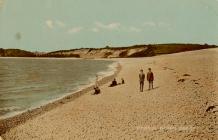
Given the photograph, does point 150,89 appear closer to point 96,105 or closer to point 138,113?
point 96,105

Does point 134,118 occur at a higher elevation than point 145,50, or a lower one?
lower

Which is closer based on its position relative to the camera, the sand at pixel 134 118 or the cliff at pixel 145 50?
the sand at pixel 134 118

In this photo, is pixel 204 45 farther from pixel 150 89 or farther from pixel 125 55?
pixel 150 89

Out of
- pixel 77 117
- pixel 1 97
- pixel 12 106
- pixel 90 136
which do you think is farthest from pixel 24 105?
pixel 90 136

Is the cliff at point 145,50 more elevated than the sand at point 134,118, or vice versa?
the cliff at point 145,50

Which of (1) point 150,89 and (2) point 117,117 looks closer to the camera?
(2) point 117,117

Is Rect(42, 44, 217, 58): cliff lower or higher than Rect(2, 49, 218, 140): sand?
higher

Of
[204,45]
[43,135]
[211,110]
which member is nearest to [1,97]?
[43,135]

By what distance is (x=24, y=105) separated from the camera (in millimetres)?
30688

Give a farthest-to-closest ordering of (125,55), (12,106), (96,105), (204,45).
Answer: (125,55)
(204,45)
(12,106)
(96,105)

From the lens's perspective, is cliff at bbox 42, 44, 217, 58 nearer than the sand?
No

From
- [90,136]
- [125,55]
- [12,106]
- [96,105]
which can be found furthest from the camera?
[125,55]

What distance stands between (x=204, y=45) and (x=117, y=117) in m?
149

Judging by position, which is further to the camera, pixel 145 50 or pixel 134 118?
pixel 145 50
